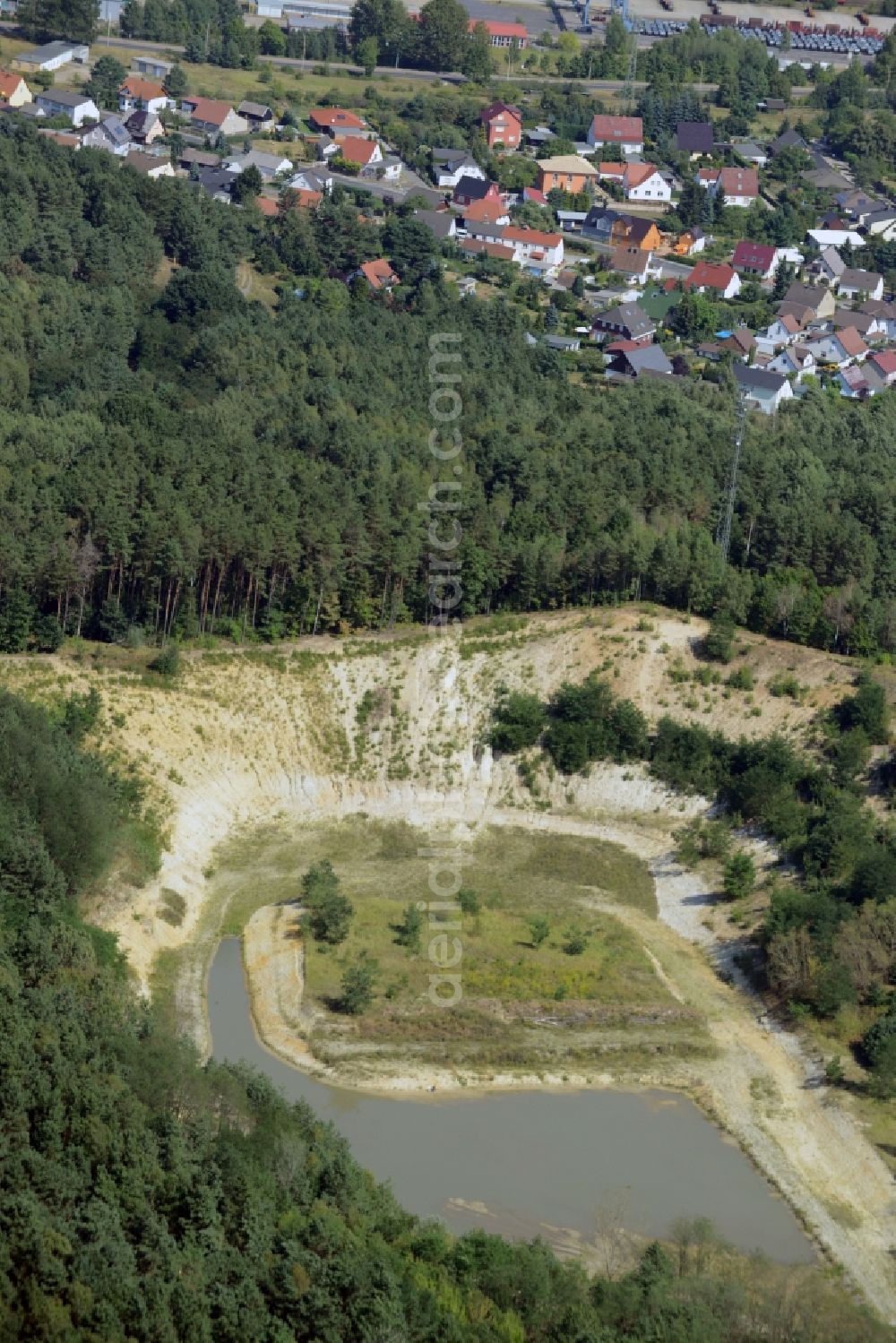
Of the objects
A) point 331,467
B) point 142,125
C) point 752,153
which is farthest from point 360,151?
point 331,467

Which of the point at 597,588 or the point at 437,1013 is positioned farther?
the point at 597,588

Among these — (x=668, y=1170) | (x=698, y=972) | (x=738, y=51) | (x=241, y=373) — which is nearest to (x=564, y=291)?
(x=241, y=373)

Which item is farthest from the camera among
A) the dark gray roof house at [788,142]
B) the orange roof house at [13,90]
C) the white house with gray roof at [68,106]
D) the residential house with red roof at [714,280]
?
the dark gray roof house at [788,142]

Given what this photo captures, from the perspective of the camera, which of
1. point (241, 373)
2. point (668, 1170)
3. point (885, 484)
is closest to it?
point (668, 1170)

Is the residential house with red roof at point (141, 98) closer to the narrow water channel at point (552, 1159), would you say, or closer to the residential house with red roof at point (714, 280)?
the residential house with red roof at point (714, 280)

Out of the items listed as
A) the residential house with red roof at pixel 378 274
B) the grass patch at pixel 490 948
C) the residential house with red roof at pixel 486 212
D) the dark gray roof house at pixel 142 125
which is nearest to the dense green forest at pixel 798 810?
the grass patch at pixel 490 948

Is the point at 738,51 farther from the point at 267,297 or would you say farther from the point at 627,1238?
the point at 627,1238
